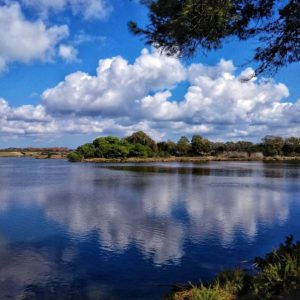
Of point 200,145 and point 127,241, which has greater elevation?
point 200,145

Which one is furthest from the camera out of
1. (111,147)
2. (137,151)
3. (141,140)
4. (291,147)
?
(291,147)

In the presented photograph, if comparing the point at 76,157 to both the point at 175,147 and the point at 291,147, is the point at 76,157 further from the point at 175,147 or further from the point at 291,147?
the point at 291,147

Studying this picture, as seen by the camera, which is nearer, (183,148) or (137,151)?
(137,151)

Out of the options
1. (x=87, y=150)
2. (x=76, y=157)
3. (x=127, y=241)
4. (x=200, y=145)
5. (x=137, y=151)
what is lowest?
(x=127, y=241)

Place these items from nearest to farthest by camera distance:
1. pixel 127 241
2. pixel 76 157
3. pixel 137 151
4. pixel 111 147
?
pixel 127 241
pixel 111 147
pixel 76 157
pixel 137 151

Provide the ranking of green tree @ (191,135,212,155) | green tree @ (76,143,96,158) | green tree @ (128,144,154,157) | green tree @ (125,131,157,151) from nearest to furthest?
green tree @ (128,144,154,157) → green tree @ (76,143,96,158) → green tree @ (125,131,157,151) → green tree @ (191,135,212,155)

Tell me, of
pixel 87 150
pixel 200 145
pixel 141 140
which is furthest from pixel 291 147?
pixel 87 150

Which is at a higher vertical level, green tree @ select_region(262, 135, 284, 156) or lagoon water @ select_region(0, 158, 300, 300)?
green tree @ select_region(262, 135, 284, 156)

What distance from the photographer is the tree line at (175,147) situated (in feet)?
381

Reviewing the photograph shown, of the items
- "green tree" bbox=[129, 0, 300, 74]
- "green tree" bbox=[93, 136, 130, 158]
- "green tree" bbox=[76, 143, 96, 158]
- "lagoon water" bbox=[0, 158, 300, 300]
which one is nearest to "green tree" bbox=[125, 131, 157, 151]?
"green tree" bbox=[93, 136, 130, 158]

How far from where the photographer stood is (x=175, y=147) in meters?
142

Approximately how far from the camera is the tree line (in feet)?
381

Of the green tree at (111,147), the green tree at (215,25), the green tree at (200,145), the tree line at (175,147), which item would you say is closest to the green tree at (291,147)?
the tree line at (175,147)

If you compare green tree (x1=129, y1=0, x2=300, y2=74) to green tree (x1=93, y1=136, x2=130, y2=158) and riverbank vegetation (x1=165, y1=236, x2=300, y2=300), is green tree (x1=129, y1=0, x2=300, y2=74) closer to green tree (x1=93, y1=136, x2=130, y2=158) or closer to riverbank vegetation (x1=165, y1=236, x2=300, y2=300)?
riverbank vegetation (x1=165, y1=236, x2=300, y2=300)
